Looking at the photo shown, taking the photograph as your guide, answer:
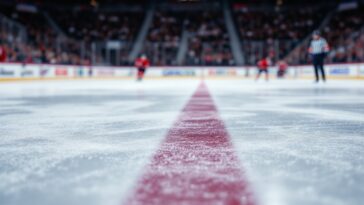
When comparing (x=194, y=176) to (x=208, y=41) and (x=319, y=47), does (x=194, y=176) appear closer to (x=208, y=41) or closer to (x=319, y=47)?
(x=319, y=47)

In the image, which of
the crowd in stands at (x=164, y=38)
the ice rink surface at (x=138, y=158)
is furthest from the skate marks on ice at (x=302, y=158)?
the crowd in stands at (x=164, y=38)

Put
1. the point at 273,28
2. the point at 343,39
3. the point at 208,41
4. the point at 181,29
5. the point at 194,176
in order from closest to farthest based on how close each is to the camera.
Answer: the point at 194,176 < the point at 343,39 < the point at 208,41 < the point at 273,28 < the point at 181,29

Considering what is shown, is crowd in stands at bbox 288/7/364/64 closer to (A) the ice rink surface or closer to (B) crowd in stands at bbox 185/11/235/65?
(B) crowd in stands at bbox 185/11/235/65

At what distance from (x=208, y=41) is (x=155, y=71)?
4412mm

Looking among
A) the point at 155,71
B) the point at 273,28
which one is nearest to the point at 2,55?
the point at 155,71

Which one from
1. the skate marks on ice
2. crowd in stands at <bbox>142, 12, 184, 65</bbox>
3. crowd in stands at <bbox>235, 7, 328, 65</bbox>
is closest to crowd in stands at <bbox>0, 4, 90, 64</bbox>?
crowd in stands at <bbox>142, 12, 184, 65</bbox>

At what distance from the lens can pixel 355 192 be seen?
89 cm

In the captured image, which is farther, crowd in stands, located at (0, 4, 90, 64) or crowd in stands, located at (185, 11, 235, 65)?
crowd in stands, located at (185, 11, 235, 65)

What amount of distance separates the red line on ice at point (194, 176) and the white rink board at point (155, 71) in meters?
12.1

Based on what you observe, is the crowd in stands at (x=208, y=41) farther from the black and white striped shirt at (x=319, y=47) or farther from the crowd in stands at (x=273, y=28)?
the black and white striped shirt at (x=319, y=47)

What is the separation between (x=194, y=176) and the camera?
3.32 ft

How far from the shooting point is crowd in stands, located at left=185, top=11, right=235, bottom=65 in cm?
2296

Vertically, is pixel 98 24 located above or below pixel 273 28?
above

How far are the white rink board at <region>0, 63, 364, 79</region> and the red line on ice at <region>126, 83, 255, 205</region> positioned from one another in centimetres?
1214
